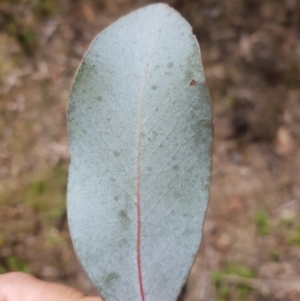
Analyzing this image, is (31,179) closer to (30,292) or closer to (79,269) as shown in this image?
(79,269)

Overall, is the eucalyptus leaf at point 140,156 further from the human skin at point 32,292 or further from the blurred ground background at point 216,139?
the blurred ground background at point 216,139

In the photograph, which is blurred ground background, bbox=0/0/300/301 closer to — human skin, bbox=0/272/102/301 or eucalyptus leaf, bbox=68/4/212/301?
human skin, bbox=0/272/102/301

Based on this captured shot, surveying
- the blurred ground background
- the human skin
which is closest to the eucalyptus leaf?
the human skin

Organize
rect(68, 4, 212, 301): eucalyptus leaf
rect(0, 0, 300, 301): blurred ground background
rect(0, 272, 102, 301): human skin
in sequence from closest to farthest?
rect(68, 4, 212, 301): eucalyptus leaf < rect(0, 272, 102, 301): human skin < rect(0, 0, 300, 301): blurred ground background

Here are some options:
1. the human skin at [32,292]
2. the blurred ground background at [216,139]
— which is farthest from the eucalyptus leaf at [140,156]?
the blurred ground background at [216,139]

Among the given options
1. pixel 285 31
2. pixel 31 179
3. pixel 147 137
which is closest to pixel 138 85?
pixel 147 137

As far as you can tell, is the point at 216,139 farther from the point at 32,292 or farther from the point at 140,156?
the point at 140,156
